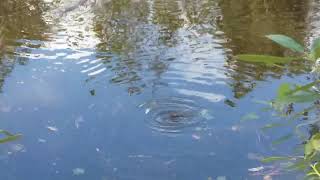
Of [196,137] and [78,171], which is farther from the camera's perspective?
[196,137]

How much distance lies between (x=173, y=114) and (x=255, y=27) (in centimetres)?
358

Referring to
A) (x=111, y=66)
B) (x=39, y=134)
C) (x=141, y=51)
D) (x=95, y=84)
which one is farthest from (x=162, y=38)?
(x=39, y=134)

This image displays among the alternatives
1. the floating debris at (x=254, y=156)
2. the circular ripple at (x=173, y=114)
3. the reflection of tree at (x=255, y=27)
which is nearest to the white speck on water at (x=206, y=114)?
the circular ripple at (x=173, y=114)

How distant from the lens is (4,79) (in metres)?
6.39

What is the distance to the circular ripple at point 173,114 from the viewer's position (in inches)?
201

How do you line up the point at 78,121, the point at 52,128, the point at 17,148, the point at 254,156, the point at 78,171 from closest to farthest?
the point at 78,171
the point at 254,156
the point at 17,148
the point at 52,128
the point at 78,121

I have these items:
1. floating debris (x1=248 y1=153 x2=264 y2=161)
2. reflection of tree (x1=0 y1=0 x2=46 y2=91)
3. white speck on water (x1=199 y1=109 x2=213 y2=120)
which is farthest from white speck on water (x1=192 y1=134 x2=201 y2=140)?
reflection of tree (x1=0 y1=0 x2=46 y2=91)

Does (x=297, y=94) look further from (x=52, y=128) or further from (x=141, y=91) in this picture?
(x=141, y=91)

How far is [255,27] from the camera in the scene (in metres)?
8.34

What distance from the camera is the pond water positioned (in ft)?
15.0

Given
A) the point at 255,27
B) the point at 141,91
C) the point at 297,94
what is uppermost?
the point at 297,94

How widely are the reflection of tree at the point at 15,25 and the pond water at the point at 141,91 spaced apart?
1.2 inches

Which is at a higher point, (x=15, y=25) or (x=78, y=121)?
(x=15, y=25)

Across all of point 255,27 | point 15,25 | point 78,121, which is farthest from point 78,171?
point 15,25
